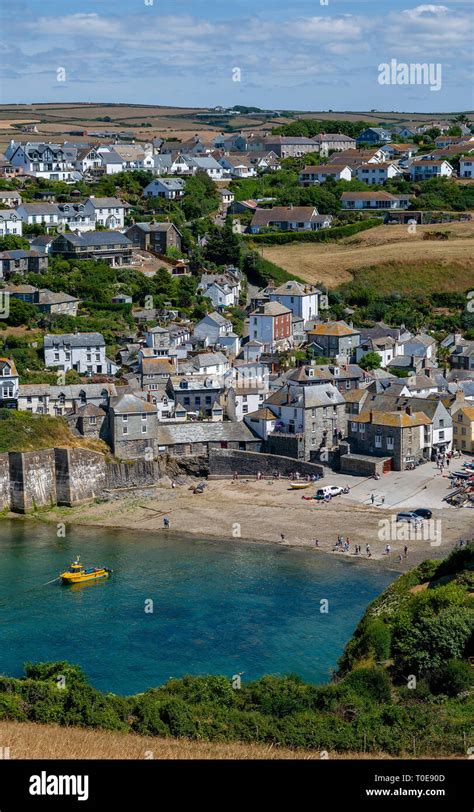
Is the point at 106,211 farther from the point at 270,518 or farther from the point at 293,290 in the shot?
the point at 270,518

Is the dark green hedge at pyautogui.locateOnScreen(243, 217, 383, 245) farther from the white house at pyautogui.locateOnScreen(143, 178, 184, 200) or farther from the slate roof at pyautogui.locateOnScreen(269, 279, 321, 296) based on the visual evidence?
the slate roof at pyautogui.locateOnScreen(269, 279, 321, 296)

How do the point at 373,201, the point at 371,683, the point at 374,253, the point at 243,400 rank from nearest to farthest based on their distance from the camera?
the point at 371,683, the point at 243,400, the point at 374,253, the point at 373,201

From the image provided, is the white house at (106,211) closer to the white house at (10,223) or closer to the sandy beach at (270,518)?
the white house at (10,223)

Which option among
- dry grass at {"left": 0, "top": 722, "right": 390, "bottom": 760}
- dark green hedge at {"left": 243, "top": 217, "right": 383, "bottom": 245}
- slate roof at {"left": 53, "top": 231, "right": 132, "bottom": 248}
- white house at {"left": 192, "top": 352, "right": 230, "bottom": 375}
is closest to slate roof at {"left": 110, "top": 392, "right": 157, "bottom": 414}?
white house at {"left": 192, "top": 352, "right": 230, "bottom": 375}

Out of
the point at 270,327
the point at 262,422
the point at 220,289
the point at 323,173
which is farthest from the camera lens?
the point at 323,173

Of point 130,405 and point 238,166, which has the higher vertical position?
point 238,166

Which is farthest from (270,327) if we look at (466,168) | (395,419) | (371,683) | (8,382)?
(371,683)
